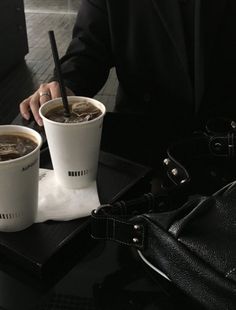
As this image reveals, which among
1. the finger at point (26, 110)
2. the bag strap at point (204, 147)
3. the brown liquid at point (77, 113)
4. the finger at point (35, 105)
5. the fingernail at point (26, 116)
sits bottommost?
the bag strap at point (204, 147)

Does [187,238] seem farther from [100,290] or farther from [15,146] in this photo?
[15,146]

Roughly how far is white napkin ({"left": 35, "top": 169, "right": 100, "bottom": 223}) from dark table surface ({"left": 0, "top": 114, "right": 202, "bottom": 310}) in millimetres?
48

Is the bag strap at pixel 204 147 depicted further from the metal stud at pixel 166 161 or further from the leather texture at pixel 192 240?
the leather texture at pixel 192 240

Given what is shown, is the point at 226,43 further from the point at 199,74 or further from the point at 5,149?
the point at 5,149

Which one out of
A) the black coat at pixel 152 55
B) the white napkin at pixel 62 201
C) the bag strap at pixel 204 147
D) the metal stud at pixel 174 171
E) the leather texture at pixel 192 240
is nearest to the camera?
the leather texture at pixel 192 240

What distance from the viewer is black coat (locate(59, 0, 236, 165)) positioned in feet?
→ 4.17

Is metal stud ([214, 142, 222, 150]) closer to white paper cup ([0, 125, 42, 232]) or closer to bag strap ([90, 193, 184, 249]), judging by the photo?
bag strap ([90, 193, 184, 249])

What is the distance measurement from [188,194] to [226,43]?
71cm

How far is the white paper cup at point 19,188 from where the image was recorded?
Result: 595 millimetres

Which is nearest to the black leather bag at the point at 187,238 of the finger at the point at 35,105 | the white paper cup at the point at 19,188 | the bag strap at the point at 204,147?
the white paper cup at the point at 19,188

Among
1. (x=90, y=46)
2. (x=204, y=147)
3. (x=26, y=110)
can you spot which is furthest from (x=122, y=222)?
(x=90, y=46)

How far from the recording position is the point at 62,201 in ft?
2.39

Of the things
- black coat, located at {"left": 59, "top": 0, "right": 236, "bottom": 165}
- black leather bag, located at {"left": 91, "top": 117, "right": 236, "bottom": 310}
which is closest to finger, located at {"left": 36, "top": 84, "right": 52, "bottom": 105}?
black coat, located at {"left": 59, "top": 0, "right": 236, "bottom": 165}

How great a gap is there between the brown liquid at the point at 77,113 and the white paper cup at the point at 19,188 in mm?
76
